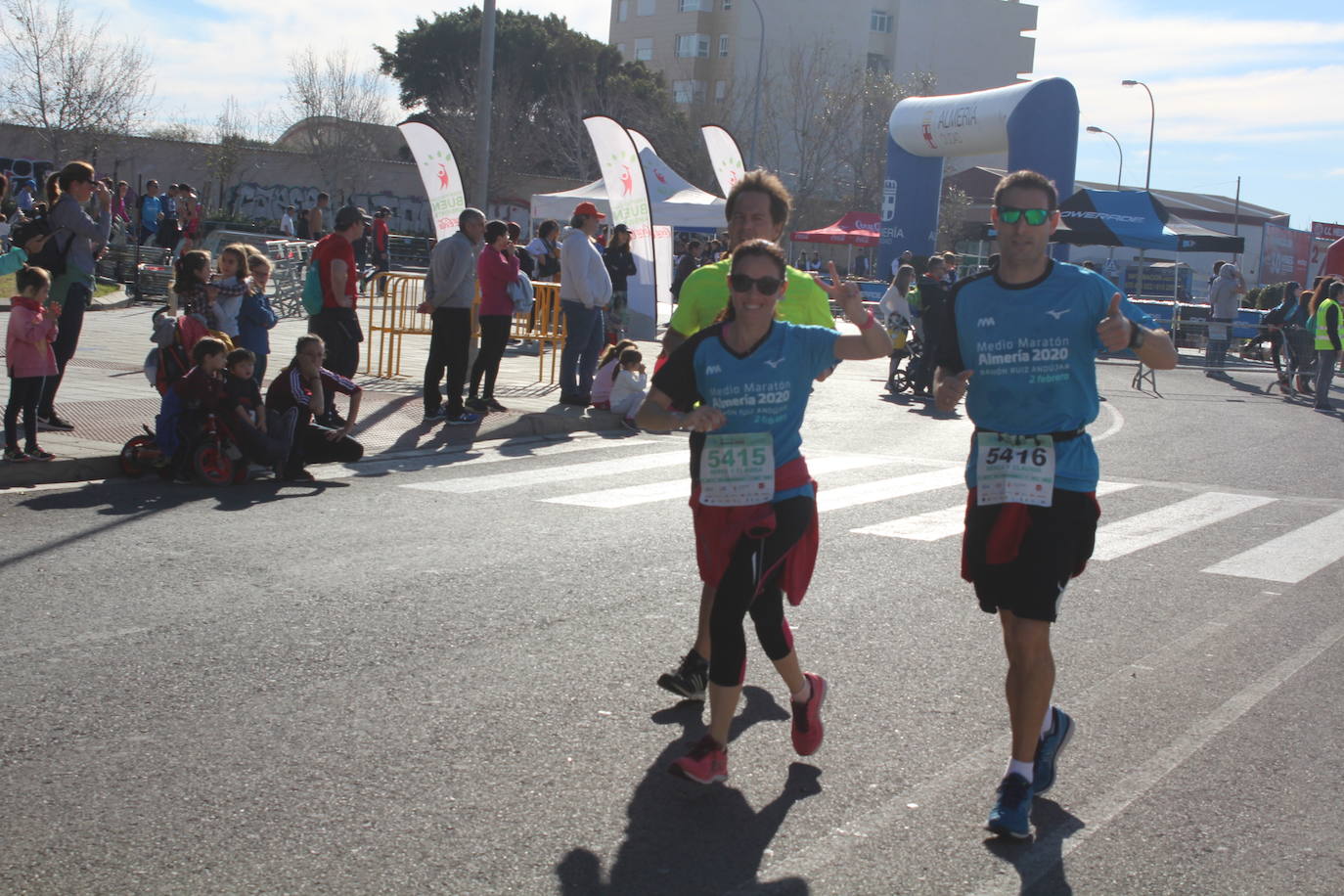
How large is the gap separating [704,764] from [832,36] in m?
87.2

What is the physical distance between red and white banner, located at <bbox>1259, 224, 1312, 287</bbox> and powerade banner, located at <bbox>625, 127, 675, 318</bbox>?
4732 centimetres

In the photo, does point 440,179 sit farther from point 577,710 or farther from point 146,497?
Result: point 577,710

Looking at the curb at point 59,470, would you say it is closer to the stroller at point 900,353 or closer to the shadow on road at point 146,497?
the shadow on road at point 146,497

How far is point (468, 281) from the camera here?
1280 cm

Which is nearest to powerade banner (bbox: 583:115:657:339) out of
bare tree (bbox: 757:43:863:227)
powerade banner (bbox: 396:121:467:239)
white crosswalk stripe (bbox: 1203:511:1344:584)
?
powerade banner (bbox: 396:121:467:239)

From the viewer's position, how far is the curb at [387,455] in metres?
9.18

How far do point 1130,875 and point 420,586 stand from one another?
12.9 ft

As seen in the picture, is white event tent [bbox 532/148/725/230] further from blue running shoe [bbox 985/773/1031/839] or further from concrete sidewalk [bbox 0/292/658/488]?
blue running shoe [bbox 985/773/1031/839]

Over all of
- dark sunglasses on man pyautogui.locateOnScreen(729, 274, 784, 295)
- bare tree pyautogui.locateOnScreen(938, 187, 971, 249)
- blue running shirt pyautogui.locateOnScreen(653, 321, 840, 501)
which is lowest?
blue running shirt pyautogui.locateOnScreen(653, 321, 840, 501)

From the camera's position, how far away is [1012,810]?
4016 millimetres

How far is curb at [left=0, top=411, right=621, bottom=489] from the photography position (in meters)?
9.18

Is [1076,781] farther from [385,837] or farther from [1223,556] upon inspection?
[1223,556]

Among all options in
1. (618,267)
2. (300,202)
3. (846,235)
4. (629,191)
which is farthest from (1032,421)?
(300,202)

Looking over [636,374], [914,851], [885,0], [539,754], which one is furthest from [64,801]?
[885,0]
